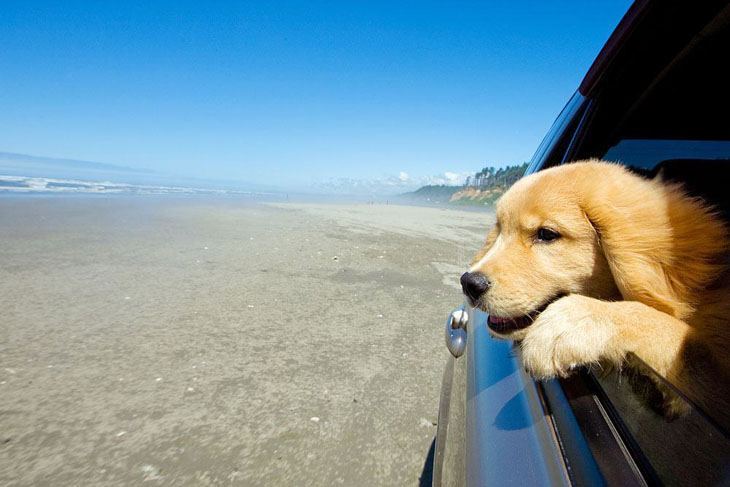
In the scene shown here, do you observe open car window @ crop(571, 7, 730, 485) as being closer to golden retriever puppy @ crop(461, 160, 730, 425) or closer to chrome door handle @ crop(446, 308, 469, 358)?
golden retriever puppy @ crop(461, 160, 730, 425)

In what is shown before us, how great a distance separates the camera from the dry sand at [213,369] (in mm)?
2609

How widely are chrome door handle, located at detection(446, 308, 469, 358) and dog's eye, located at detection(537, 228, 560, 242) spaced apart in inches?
26.8

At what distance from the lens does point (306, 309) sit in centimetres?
589

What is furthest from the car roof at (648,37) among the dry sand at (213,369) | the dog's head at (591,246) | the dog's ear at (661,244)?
the dry sand at (213,369)

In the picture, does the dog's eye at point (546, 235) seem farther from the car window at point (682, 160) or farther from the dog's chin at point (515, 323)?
the car window at point (682, 160)

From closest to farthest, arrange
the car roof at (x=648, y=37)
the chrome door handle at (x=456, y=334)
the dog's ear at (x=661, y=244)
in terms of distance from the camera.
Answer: the dog's ear at (x=661, y=244)
the car roof at (x=648, y=37)
the chrome door handle at (x=456, y=334)

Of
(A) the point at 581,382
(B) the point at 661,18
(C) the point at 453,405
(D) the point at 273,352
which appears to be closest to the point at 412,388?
(D) the point at 273,352

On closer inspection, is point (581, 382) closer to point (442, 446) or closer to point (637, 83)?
point (442, 446)

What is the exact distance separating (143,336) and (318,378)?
2.31m

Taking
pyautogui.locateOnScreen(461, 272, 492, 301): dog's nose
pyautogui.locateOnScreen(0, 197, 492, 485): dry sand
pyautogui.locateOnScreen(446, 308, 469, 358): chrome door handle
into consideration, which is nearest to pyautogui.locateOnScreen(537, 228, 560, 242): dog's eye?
pyautogui.locateOnScreen(461, 272, 492, 301): dog's nose

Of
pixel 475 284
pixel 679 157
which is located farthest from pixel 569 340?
pixel 679 157

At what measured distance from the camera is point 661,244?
123cm

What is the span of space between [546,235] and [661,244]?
0.47 meters

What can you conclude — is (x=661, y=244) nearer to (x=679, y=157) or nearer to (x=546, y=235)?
(x=546, y=235)
